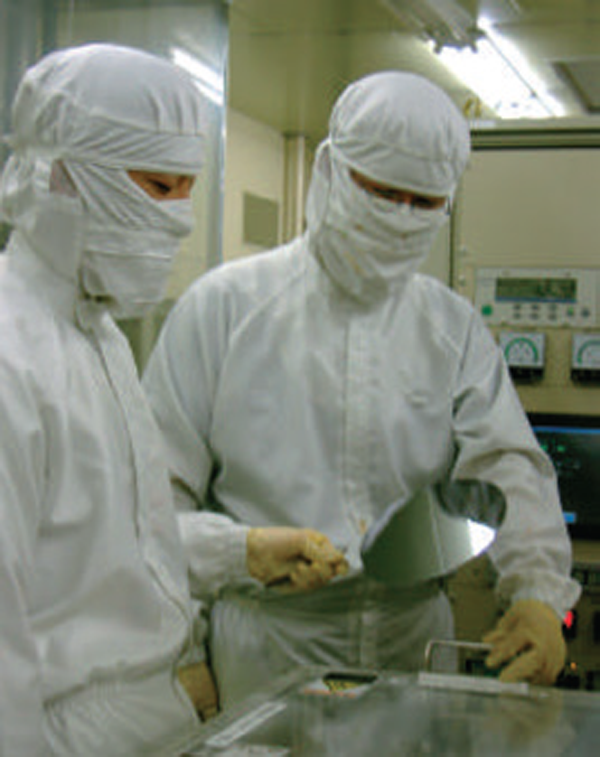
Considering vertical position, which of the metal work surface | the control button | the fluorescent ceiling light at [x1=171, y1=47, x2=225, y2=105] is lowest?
the control button

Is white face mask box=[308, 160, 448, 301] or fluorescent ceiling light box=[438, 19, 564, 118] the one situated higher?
fluorescent ceiling light box=[438, 19, 564, 118]

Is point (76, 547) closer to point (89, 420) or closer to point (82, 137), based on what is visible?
point (89, 420)

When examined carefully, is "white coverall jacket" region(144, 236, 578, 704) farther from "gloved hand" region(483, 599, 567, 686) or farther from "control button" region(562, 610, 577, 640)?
"control button" region(562, 610, 577, 640)

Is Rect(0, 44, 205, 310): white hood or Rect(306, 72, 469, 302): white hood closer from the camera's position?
Rect(0, 44, 205, 310): white hood

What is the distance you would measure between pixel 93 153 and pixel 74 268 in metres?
0.13

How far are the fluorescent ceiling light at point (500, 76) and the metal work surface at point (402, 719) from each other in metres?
3.29

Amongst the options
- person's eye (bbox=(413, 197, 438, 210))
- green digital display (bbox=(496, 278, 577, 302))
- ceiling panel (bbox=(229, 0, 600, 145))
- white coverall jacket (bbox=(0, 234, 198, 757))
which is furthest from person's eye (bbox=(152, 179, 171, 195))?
ceiling panel (bbox=(229, 0, 600, 145))

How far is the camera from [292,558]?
142 centimetres

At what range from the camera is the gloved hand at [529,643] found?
138 centimetres

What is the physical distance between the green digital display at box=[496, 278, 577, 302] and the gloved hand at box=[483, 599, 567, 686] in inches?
44.8

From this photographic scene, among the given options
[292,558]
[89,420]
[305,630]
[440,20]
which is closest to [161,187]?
[89,420]

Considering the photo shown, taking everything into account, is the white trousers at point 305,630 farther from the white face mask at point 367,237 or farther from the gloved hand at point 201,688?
the white face mask at point 367,237

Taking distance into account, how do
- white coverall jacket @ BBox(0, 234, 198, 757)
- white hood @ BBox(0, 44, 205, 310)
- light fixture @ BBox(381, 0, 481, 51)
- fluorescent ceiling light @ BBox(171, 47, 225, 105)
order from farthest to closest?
light fixture @ BBox(381, 0, 481, 51), fluorescent ceiling light @ BBox(171, 47, 225, 105), white hood @ BBox(0, 44, 205, 310), white coverall jacket @ BBox(0, 234, 198, 757)

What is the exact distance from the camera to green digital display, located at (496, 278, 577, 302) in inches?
96.2
